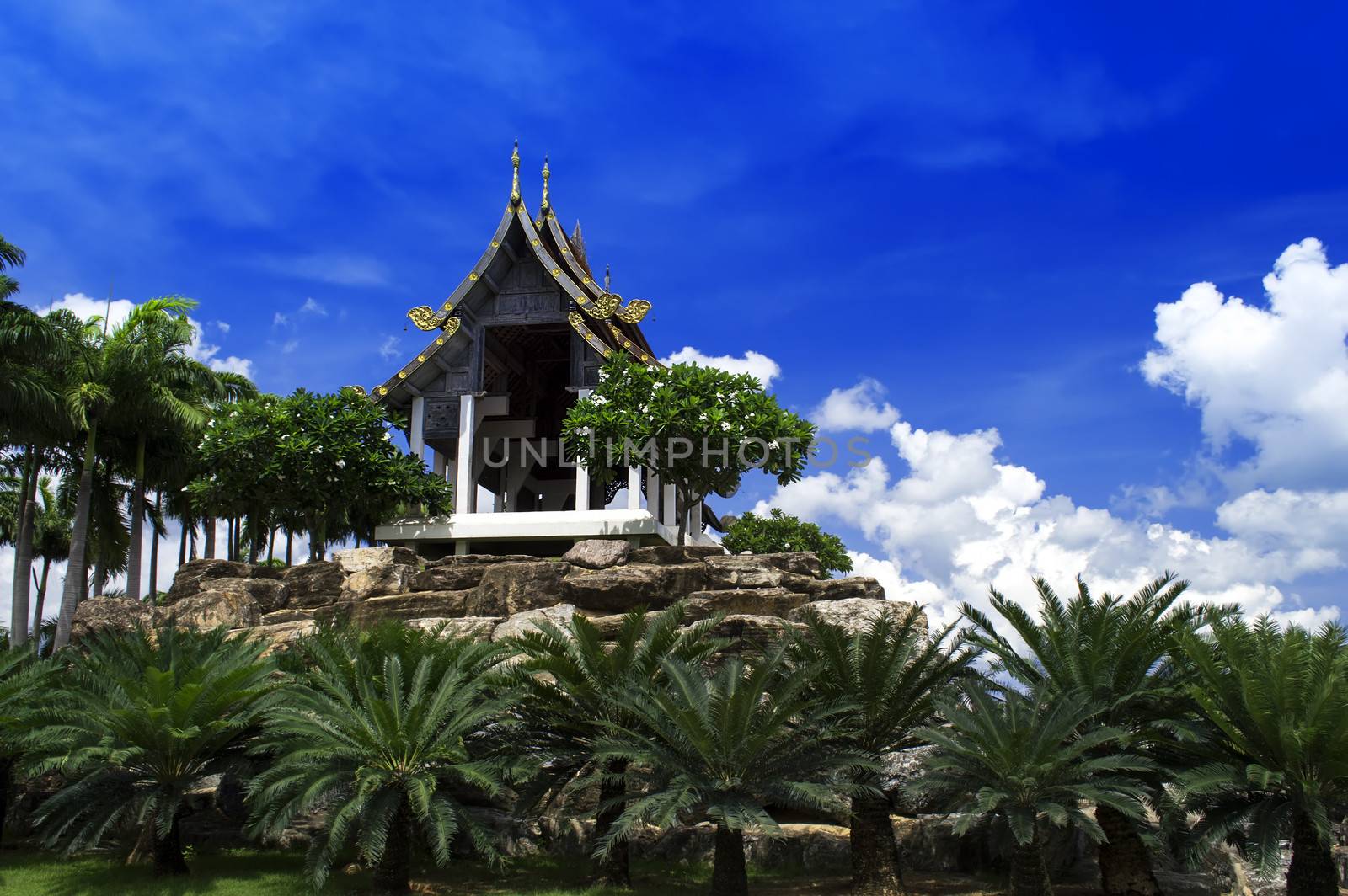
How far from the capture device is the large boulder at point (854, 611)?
18.6m

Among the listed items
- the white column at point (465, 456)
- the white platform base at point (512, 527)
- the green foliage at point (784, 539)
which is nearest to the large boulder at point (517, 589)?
the white platform base at point (512, 527)

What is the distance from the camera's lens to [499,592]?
21.8 metres

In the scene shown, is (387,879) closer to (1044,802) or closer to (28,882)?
(28,882)

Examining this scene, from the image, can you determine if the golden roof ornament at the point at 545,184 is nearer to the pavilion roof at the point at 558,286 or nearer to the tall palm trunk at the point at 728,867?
the pavilion roof at the point at 558,286

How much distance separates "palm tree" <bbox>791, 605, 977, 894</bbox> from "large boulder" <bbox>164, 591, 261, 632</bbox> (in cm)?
1237

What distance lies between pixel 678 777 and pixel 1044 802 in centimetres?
415

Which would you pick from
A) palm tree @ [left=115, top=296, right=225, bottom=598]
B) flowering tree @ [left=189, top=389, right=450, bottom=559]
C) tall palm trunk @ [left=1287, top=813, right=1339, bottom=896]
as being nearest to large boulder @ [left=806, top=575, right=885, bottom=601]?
tall palm trunk @ [left=1287, top=813, right=1339, bottom=896]

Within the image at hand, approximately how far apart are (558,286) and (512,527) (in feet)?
26.0

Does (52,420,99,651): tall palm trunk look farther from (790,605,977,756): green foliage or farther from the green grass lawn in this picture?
(790,605,977,756): green foliage

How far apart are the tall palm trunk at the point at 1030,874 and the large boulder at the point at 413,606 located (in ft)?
38.9

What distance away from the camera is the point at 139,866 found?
52.1 ft

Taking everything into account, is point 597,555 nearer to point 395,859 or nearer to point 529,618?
point 529,618

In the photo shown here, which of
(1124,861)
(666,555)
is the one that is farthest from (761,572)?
(1124,861)

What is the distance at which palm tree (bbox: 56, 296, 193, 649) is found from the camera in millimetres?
26219
